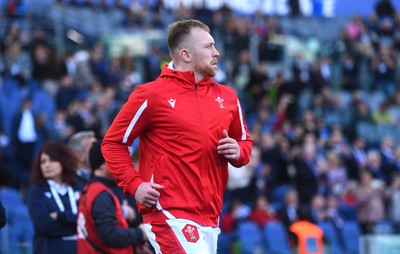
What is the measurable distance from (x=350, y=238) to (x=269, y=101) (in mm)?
5471

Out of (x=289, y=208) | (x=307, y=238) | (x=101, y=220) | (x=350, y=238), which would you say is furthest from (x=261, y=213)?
(x=101, y=220)

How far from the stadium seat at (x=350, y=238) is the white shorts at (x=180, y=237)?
31.3 feet

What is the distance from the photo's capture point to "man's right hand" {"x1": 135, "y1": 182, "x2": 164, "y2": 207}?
237 inches

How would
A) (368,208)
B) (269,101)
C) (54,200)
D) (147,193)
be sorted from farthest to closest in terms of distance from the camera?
(269,101) < (368,208) < (54,200) < (147,193)

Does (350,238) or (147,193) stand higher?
(147,193)

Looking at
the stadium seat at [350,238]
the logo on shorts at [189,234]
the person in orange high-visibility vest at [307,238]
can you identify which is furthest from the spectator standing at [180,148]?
the stadium seat at [350,238]

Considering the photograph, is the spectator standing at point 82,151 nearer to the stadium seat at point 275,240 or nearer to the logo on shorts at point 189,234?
the logo on shorts at point 189,234

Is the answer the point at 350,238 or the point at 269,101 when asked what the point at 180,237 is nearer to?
the point at 350,238

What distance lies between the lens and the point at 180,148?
6.16 meters

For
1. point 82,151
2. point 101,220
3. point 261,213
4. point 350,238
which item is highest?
point 82,151

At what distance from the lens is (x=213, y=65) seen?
249 inches

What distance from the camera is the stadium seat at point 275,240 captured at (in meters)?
14.6

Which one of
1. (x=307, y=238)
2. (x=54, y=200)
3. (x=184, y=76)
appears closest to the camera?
(x=184, y=76)

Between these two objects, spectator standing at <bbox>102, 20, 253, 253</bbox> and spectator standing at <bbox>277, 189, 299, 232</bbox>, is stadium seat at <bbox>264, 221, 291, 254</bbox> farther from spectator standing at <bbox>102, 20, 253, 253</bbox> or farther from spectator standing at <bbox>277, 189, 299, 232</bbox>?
spectator standing at <bbox>102, 20, 253, 253</bbox>
